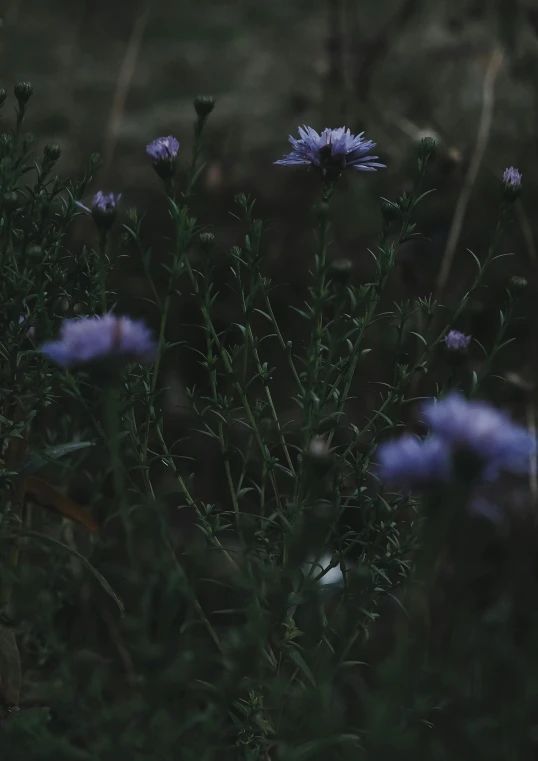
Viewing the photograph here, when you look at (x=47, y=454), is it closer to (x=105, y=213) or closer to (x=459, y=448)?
(x=105, y=213)

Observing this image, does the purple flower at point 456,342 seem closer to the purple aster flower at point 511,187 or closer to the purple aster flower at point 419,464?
the purple aster flower at point 511,187

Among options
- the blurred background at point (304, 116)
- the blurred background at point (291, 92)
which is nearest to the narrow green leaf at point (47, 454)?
the blurred background at point (304, 116)

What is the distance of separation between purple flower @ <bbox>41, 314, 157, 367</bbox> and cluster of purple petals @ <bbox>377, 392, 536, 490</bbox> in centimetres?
17

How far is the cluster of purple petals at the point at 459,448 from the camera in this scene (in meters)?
0.50

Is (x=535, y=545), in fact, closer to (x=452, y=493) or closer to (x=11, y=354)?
(x=11, y=354)

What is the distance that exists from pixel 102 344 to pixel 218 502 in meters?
0.31

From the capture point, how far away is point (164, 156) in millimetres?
858

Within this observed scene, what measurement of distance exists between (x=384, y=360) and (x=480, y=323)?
0.76 feet

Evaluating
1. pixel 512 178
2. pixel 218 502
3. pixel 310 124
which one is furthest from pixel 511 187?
pixel 310 124

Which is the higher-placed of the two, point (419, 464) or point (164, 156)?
point (164, 156)

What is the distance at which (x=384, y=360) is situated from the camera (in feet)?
6.34

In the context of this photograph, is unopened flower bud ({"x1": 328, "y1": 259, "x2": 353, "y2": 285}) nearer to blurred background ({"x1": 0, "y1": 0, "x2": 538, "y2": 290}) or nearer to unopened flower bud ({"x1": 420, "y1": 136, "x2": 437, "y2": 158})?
unopened flower bud ({"x1": 420, "y1": 136, "x2": 437, "y2": 158})

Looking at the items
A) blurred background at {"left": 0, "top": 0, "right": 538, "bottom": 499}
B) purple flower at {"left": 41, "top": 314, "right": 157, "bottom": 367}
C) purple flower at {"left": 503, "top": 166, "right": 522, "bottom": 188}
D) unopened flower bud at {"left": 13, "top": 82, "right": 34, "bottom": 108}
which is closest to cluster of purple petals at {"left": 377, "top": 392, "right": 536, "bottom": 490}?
purple flower at {"left": 41, "top": 314, "right": 157, "bottom": 367}

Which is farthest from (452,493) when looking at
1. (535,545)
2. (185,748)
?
(535,545)
